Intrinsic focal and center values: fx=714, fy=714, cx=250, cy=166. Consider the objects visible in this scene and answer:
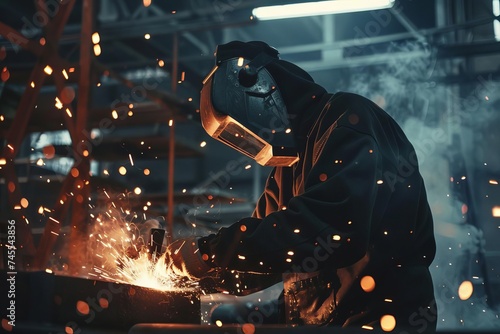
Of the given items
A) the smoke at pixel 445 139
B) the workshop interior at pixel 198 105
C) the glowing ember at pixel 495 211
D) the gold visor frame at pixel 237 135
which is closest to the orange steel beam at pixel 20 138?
the workshop interior at pixel 198 105

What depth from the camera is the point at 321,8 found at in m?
5.72

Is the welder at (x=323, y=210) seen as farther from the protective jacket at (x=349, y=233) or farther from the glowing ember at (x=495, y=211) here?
the glowing ember at (x=495, y=211)

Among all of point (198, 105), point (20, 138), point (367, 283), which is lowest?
point (367, 283)

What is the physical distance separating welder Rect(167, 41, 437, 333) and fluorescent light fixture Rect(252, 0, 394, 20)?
10.7 feet

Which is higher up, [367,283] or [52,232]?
[52,232]

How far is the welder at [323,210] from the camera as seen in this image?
1964mm

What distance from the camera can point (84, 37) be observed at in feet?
16.0

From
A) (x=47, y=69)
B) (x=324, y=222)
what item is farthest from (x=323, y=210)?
(x=47, y=69)

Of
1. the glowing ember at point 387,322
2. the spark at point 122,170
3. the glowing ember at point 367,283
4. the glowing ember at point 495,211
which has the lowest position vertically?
the glowing ember at point 387,322

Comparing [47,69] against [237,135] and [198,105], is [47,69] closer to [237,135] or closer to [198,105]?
[237,135]

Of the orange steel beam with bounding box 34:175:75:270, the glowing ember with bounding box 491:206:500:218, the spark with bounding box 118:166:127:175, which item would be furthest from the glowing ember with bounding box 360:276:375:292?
the spark with bounding box 118:166:127:175

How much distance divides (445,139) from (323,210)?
502 centimetres

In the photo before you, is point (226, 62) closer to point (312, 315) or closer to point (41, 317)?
point (312, 315)

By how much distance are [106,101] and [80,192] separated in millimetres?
4001
